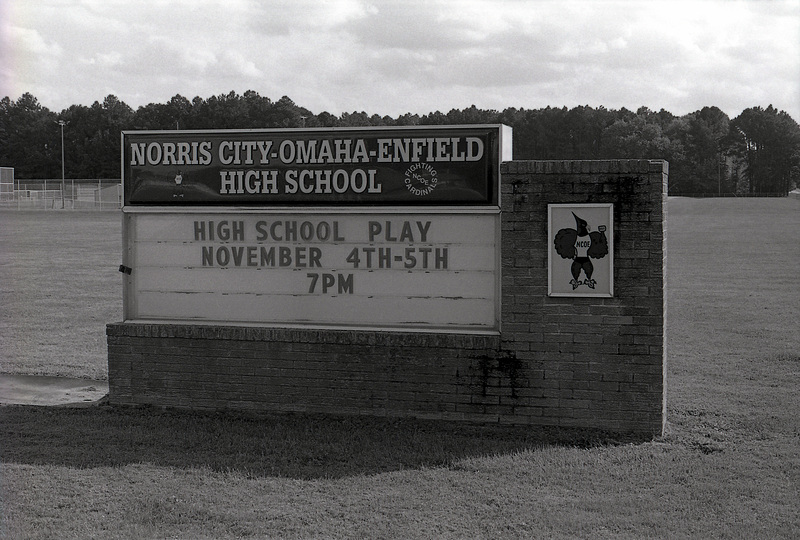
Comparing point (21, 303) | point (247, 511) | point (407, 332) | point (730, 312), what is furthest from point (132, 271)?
point (730, 312)

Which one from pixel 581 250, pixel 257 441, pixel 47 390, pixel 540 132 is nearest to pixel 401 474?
pixel 257 441

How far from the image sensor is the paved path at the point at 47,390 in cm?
850

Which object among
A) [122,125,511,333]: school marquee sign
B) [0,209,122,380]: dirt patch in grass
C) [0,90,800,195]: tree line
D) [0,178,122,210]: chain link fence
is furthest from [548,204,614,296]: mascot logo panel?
[0,90,800,195]: tree line

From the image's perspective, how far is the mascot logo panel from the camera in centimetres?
712

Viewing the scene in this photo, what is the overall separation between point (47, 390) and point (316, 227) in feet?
10.4

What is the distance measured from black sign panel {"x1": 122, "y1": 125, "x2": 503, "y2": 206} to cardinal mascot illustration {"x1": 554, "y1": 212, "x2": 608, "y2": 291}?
0.68 meters

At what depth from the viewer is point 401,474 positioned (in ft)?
20.1

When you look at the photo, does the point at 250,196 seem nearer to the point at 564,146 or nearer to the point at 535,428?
the point at 535,428

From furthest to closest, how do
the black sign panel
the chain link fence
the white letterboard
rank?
the chain link fence, the white letterboard, the black sign panel

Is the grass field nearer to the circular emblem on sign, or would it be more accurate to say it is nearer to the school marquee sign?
the school marquee sign

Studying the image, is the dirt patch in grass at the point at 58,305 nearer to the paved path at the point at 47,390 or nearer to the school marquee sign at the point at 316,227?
the paved path at the point at 47,390

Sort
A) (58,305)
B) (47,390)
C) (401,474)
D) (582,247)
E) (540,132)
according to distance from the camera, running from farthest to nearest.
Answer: (540,132) < (58,305) < (47,390) < (582,247) < (401,474)

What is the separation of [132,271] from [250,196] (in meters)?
1.31

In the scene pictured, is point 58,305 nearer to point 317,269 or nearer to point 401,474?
point 317,269
